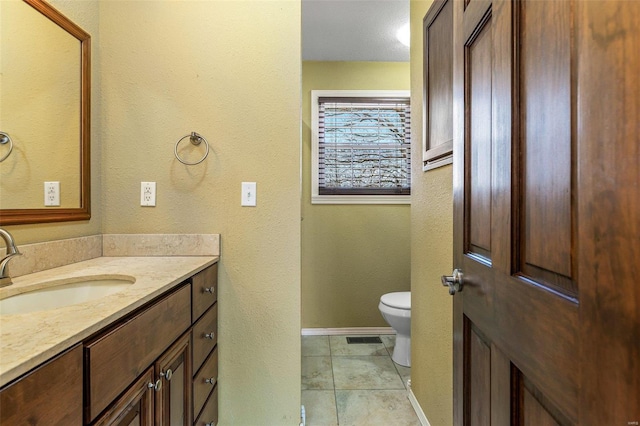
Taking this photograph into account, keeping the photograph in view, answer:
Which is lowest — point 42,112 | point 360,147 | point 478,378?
point 478,378

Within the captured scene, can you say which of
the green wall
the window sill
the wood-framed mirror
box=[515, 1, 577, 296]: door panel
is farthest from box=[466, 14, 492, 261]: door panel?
the window sill

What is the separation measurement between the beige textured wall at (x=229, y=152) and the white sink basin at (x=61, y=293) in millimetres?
427

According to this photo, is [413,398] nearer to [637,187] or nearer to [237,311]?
[237,311]

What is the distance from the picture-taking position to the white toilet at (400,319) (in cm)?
209

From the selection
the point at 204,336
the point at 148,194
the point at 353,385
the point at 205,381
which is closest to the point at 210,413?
the point at 205,381

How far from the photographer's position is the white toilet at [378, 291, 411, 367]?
6.87 feet

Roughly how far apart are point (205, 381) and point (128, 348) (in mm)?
653

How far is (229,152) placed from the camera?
4.94 ft

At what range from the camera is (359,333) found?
276 centimetres

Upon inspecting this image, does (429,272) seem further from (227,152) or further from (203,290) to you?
(227,152)

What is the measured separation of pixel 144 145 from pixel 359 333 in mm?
2281

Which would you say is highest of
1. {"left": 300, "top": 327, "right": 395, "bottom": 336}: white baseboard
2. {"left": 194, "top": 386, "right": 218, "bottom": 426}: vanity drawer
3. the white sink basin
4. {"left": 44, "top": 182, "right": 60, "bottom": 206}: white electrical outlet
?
{"left": 44, "top": 182, "right": 60, "bottom": 206}: white electrical outlet

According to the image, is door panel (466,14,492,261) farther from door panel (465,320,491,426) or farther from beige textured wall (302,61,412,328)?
beige textured wall (302,61,412,328)

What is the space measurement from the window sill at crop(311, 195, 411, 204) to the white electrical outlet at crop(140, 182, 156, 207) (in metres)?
1.46
